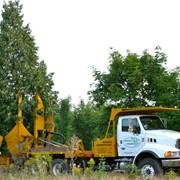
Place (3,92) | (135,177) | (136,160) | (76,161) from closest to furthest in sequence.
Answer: (135,177), (136,160), (76,161), (3,92)

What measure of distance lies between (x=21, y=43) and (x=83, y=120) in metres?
18.4

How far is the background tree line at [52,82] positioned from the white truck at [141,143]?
164 inches

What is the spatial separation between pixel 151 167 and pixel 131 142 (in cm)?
134

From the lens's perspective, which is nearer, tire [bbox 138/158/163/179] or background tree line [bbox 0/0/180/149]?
tire [bbox 138/158/163/179]

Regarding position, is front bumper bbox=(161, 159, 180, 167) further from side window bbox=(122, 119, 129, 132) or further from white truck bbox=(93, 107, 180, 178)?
side window bbox=(122, 119, 129, 132)

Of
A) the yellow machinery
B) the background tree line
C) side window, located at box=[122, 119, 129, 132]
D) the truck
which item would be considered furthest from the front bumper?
the background tree line

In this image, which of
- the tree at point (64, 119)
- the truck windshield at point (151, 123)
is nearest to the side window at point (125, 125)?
the truck windshield at point (151, 123)

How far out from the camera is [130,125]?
1602 cm

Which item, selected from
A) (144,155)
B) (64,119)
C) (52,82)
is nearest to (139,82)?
(52,82)

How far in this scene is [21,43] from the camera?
20.7 m

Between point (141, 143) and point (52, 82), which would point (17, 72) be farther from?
point (141, 143)

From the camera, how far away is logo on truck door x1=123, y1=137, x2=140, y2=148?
15.7 metres

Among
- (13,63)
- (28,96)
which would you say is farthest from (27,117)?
(13,63)

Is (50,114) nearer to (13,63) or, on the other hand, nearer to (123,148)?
(13,63)
